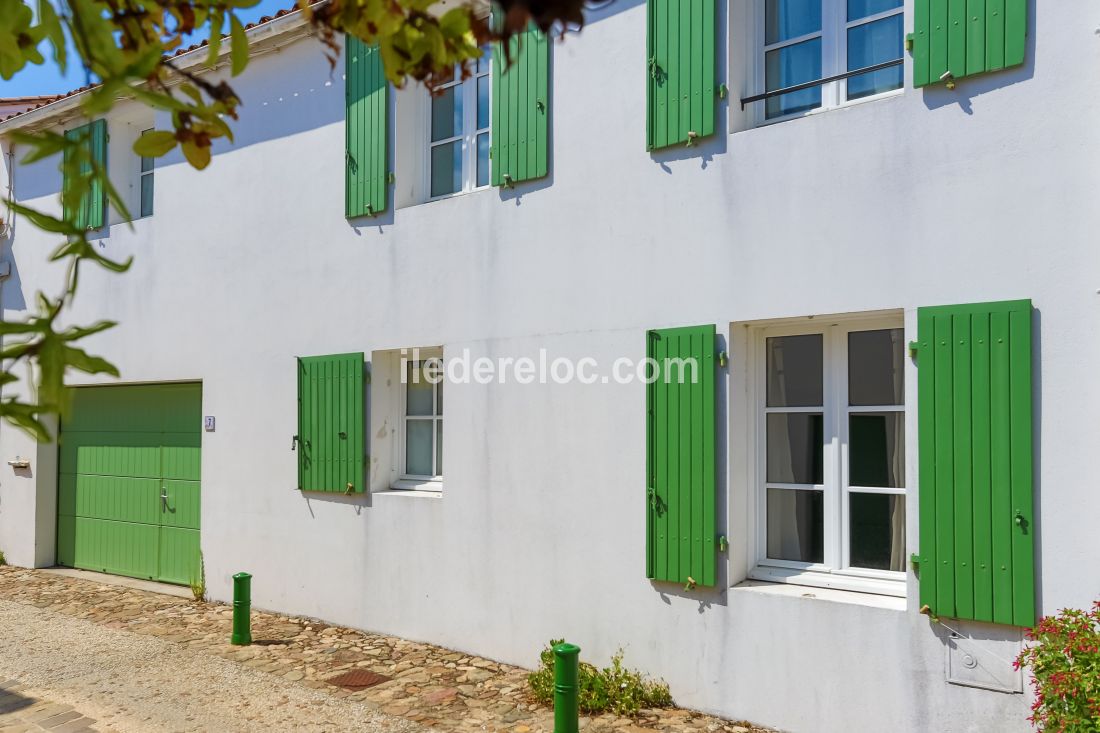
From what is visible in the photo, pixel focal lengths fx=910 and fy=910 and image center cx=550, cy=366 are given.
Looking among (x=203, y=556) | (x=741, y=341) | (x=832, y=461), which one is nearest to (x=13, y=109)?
(x=203, y=556)

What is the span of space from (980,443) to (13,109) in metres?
11.7

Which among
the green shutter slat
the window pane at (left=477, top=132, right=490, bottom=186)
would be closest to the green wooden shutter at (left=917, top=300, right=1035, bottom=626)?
the green shutter slat

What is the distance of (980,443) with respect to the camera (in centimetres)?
446

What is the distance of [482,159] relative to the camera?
701 centimetres

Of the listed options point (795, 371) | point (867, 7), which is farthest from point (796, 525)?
point (867, 7)

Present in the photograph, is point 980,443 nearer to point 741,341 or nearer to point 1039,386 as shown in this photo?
point 1039,386

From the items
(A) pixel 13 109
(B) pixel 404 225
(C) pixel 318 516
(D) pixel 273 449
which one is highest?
(A) pixel 13 109

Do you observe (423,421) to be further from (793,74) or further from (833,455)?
(793,74)

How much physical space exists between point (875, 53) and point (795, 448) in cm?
228

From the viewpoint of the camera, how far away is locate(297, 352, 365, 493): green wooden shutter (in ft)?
24.2

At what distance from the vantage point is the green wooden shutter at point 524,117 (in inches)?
248

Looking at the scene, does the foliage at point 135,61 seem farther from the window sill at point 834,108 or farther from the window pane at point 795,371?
the window pane at point 795,371

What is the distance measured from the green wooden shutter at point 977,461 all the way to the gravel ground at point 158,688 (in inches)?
121

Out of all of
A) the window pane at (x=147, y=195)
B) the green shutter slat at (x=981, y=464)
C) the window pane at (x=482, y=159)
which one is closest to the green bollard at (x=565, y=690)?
the green shutter slat at (x=981, y=464)
